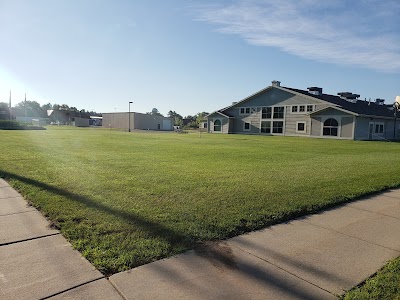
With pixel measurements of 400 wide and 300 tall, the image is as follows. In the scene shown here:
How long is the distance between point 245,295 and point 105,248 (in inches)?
71.1

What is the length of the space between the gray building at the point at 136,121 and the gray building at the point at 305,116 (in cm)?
2667

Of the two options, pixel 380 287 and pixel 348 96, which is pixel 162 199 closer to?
pixel 380 287

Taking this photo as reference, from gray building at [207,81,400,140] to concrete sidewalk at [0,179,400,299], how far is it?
110 ft

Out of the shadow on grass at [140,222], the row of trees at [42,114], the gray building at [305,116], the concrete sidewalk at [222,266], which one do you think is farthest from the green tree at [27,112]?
the concrete sidewalk at [222,266]

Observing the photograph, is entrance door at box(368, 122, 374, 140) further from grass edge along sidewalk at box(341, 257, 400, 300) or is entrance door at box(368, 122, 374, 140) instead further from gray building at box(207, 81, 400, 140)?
grass edge along sidewalk at box(341, 257, 400, 300)

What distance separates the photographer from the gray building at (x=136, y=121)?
2881 inches

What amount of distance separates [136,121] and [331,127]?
47830mm

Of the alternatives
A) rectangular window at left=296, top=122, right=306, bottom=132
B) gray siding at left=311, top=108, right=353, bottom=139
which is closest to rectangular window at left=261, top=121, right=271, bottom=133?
rectangular window at left=296, top=122, right=306, bottom=132

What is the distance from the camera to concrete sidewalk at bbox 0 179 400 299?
9.66 ft

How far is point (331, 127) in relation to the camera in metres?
36.8

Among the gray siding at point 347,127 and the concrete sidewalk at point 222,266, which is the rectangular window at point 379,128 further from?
the concrete sidewalk at point 222,266

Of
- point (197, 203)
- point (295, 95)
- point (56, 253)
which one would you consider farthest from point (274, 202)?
point (295, 95)

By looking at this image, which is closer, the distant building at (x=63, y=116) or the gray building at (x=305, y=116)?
the gray building at (x=305, y=116)

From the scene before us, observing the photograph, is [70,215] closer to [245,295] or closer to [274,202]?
[245,295]
